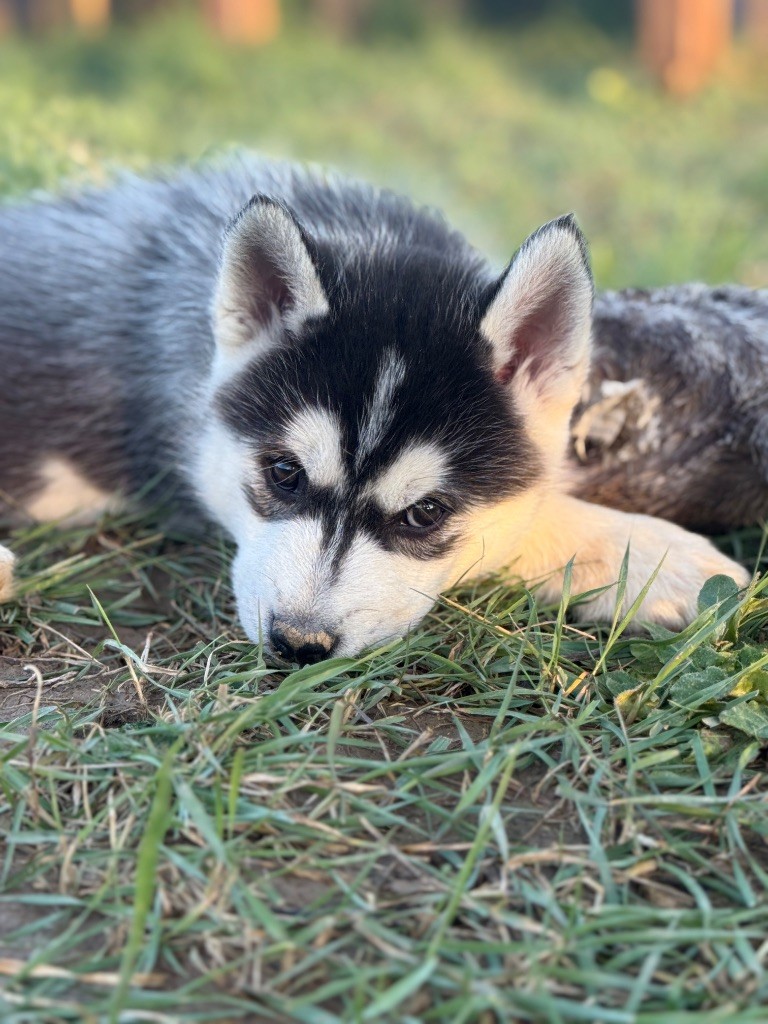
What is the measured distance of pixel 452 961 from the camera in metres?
2.15

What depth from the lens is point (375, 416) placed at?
314 centimetres

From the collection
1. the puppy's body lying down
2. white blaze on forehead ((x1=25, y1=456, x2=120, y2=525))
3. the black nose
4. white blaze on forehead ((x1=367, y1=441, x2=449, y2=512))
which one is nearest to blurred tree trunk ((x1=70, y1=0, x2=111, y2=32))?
the puppy's body lying down

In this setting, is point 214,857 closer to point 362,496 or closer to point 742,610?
point 362,496

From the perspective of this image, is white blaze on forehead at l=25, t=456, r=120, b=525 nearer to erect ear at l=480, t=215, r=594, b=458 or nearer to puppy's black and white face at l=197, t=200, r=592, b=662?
puppy's black and white face at l=197, t=200, r=592, b=662

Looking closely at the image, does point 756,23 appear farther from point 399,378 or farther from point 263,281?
point 399,378

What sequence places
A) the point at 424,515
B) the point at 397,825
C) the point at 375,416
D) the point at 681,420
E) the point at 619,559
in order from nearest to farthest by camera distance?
the point at 397,825, the point at 375,416, the point at 424,515, the point at 619,559, the point at 681,420

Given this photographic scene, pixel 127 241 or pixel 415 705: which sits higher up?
pixel 127 241

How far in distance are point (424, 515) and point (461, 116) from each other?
10768mm

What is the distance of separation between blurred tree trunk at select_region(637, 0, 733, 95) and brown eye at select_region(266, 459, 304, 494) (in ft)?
39.8

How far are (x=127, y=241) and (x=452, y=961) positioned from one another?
3475 millimetres

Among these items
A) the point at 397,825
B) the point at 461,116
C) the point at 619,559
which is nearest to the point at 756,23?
the point at 461,116

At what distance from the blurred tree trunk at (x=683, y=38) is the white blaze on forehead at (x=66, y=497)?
11.6 m

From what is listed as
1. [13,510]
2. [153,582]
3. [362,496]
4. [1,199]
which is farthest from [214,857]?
[1,199]

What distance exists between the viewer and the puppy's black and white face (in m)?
3.11
